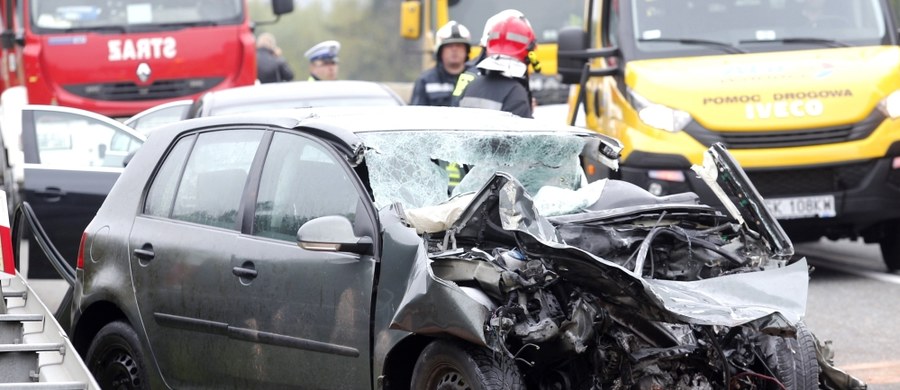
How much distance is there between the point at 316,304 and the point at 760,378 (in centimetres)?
164

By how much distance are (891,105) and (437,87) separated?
3.52 metres

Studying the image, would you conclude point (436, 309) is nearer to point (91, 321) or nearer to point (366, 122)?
point (366, 122)

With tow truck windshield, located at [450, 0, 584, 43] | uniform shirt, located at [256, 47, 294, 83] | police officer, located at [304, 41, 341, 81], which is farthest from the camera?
uniform shirt, located at [256, 47, 294, 83]

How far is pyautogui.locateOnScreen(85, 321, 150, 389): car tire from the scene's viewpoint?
22.4 ft

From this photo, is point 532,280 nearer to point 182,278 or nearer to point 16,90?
point 182,278

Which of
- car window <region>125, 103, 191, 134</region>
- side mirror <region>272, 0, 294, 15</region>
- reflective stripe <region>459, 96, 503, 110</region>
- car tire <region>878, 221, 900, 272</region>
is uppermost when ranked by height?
side mirror <region>272, 0, 294, 15</region>

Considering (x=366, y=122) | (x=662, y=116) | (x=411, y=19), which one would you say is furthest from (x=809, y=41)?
(x=411, y=19)

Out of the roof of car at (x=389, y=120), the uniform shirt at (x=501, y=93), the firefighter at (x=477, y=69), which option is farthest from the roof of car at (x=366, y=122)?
the firefighter at (x=477, y=69)

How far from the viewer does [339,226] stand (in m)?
5.61

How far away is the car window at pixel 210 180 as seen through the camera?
21.1ft

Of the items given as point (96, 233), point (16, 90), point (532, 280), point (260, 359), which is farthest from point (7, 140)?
point (16, 90)

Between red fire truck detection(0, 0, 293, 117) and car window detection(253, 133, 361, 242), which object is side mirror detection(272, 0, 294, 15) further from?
car window detection(253, 133, 361, 242)

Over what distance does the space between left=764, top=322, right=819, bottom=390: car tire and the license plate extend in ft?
16.2

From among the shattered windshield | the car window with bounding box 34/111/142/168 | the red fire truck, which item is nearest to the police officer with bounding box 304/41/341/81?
the red fire truck
